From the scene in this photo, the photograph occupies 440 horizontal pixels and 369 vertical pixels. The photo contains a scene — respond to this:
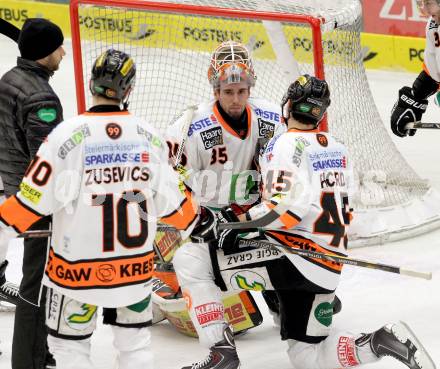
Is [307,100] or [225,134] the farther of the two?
[225,134]

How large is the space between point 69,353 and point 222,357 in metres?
0.74

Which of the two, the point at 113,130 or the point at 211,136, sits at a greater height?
the point at 113,130

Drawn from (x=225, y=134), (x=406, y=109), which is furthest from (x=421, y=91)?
(x=225, y=134)

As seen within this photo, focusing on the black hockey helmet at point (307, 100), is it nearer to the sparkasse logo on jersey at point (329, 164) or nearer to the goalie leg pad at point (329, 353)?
the sparkasse logo on jersey at point (329, 164)

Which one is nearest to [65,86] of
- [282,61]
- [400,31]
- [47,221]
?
[400,31]

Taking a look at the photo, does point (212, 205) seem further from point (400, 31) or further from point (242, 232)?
point (400, 31)

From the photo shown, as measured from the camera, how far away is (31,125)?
156 inches

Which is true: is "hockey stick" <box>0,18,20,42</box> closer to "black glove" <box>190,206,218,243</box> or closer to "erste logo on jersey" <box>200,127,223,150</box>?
"erste logo on jersey" <box>200,127,223,150</box>

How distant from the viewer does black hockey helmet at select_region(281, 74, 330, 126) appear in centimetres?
405

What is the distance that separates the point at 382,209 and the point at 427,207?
39 centimetres

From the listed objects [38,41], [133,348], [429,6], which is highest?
[38,41]

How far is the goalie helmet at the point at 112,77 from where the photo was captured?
349 centimetres

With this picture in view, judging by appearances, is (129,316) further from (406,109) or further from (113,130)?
(406,109)

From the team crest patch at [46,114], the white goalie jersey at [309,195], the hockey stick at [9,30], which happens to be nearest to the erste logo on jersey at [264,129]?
the white goalie jersey at [309,195]
